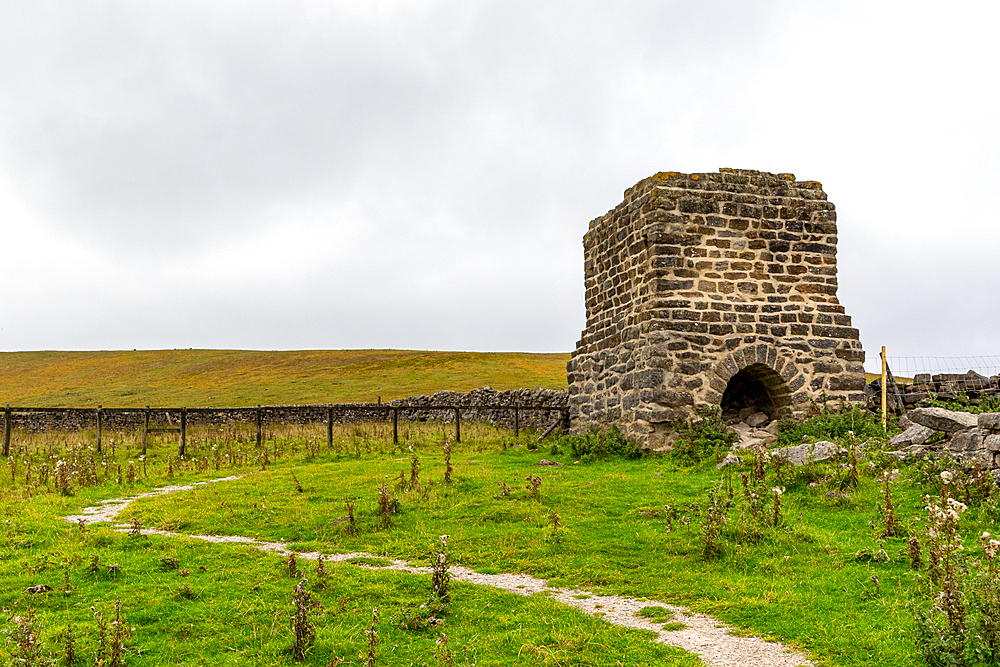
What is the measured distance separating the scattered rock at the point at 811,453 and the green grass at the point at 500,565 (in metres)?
0.59

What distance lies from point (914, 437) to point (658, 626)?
7.66 metres

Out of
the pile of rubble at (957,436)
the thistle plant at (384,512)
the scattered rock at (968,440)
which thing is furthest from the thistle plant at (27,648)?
the scattered rock at (968,440)

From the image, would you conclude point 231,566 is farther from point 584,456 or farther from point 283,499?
point 584,456

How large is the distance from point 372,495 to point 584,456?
5502 millimetres

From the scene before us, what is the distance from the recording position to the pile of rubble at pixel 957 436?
9398 millimetres

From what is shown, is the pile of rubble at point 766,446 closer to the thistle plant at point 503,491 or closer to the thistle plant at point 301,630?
the thistle plant at point 503,491

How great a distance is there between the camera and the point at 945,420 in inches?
435

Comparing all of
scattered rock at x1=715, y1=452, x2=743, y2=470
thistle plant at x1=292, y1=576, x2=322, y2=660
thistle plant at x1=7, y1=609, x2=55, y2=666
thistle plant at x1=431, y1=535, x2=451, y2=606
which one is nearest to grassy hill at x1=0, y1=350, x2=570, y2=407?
scattered rock at x1=715, y1=452, x2=743, y2=470

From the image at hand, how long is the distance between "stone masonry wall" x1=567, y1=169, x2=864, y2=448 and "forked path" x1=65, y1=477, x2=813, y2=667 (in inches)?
318

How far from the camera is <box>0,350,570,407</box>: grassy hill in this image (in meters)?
48.7

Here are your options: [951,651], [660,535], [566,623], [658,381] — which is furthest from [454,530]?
[658,381]

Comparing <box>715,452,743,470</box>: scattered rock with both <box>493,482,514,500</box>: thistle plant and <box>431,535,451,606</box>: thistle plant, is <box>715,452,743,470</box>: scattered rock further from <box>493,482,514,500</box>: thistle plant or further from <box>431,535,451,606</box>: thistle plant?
<box>431,535,451,606</box>: thistle plant

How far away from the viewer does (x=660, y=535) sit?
28.0 feet

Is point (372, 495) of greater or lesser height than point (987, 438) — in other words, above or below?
below
